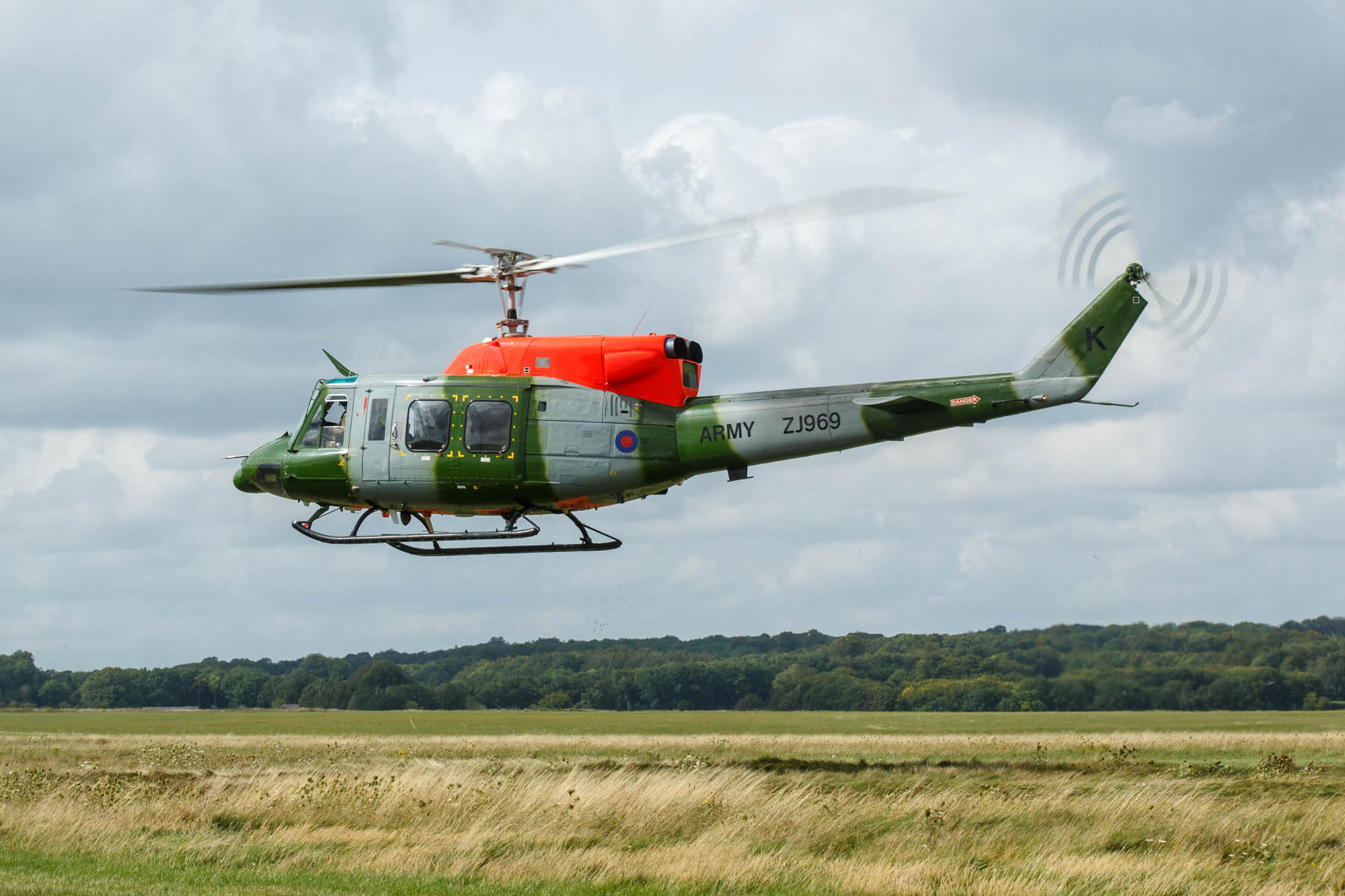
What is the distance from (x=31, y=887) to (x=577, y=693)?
4208 inches

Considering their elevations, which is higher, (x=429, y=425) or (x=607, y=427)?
(x=429, y=425)

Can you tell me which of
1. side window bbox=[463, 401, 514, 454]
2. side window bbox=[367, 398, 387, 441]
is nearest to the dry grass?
side window bbox=[463, 401, 514, 454]

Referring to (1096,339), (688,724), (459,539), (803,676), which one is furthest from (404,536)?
(803,676)

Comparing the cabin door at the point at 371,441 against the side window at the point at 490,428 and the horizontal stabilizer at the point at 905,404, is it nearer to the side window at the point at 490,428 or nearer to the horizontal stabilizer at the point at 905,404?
the side window at the point at 490,428

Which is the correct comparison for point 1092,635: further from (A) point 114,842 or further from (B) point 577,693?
(B) point 577,693

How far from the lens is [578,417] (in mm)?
25484

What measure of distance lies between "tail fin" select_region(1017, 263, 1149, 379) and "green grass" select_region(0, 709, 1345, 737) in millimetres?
24223

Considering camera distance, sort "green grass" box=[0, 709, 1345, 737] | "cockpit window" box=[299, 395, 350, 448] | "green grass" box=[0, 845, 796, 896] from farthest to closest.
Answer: "green grass" box=[0, 709, 1345, 737], "cockpit window" box=[299, 395, 350, 448], "green grass" box=[0, 845, 796, 896]

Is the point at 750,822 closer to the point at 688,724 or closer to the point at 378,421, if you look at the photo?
the point at 378,421

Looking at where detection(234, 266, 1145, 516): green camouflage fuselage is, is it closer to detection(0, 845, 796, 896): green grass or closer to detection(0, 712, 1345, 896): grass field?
detection(0, 712, 1345, 896): grass field

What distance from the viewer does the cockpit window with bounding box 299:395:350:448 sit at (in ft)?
88.5

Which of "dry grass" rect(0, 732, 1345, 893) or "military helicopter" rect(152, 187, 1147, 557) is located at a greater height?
"military helicopter" rect(152, 187, 1147, 557)

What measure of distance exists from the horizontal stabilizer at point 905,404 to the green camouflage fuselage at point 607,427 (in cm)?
2

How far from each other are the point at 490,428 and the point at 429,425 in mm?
1274
